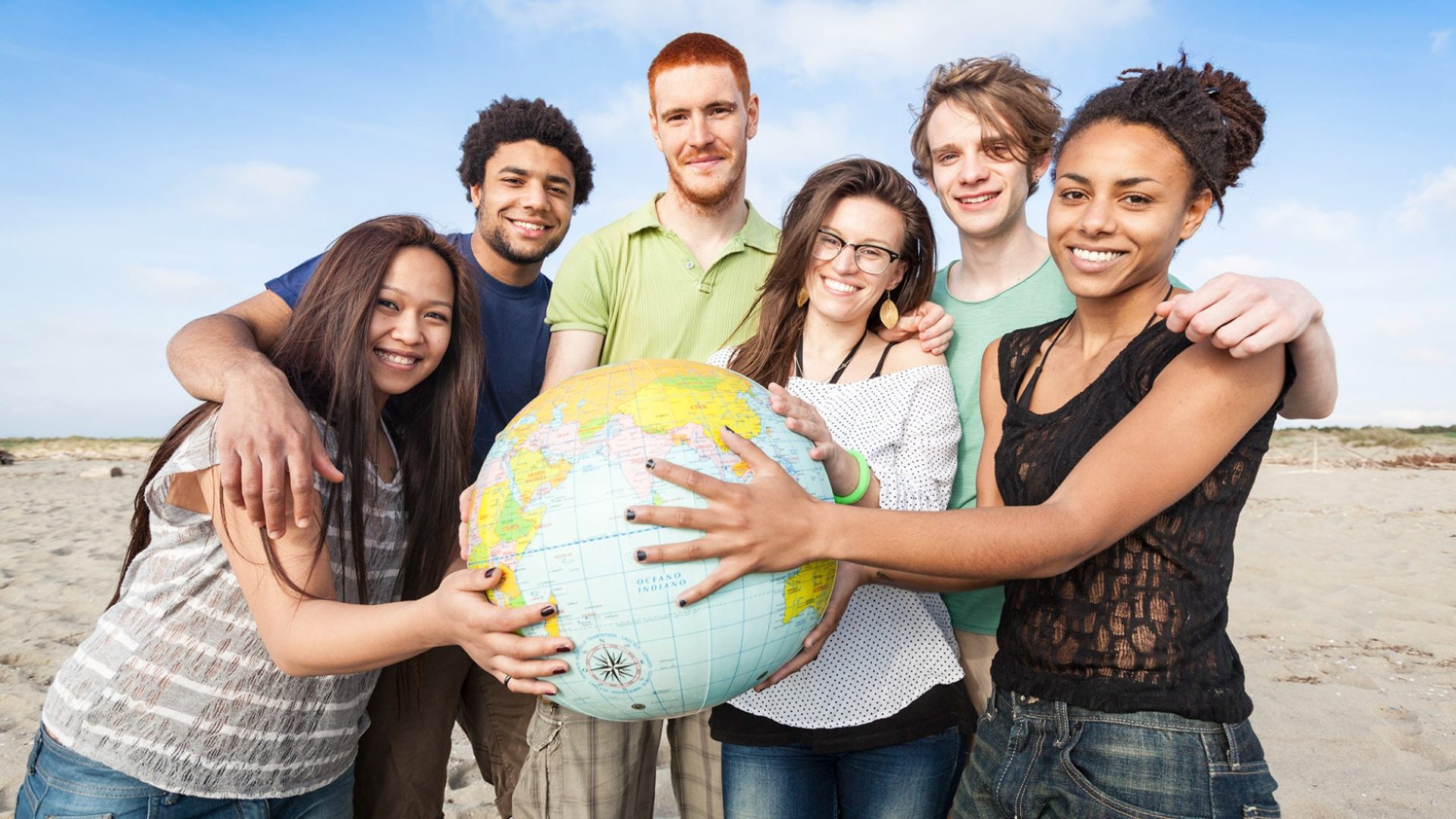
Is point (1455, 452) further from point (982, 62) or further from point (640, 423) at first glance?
point (640, 423)

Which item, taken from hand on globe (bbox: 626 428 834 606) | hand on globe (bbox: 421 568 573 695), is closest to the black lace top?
hand on globe (bbox: 626 428 834 606)

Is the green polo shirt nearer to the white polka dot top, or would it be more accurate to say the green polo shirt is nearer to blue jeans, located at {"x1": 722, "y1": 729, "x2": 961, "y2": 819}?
the white polka dot top

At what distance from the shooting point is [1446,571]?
9.35 m

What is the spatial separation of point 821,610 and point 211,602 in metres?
1.75

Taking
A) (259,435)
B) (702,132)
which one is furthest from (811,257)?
(259,435)

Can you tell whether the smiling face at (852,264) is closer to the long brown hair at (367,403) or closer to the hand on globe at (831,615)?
the hand on globe at (831,615)

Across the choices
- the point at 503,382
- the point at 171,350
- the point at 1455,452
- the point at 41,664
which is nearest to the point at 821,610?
the point at 171,350

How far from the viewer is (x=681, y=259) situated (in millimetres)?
3898

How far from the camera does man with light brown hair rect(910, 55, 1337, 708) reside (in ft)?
10.6

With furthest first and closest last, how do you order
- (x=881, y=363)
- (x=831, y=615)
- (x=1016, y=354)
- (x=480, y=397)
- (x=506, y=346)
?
(x=506, y=346) → (x=480, y=397) → (x=881, y=363) → (x=1016, y=354) → (x=831, y=615)

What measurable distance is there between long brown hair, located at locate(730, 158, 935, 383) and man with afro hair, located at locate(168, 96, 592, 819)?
1.06 m

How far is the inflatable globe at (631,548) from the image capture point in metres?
1.91

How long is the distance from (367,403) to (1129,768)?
2.36m

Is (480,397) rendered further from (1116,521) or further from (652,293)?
(1116,521)
